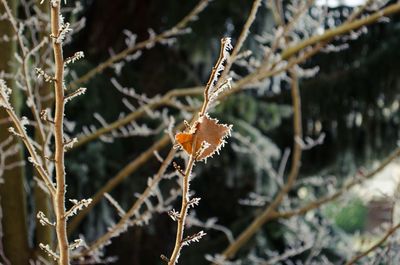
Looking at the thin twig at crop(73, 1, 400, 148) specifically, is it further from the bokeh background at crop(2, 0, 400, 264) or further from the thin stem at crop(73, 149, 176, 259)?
the bokeh background at crop(2, 0, 400, 264)

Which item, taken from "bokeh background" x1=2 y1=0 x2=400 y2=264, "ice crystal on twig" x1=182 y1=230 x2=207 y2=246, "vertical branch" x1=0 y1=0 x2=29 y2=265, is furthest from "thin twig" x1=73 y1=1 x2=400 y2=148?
"bokeh background" x1=2 y1=0 x2=400 y2=264

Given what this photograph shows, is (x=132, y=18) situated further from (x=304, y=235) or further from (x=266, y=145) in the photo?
(x=304, y=235)

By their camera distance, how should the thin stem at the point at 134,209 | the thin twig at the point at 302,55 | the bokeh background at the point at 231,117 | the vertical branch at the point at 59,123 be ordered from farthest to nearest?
the bokeh background at the point at 231,117
the thin twig at the point at 302,55
the thin stem at the point at 134,209
the vertical branch at the point at 59,123

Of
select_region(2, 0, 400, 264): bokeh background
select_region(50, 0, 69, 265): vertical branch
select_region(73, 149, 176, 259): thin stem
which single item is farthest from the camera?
select_region(2, 0, 400, 264): bokeh background

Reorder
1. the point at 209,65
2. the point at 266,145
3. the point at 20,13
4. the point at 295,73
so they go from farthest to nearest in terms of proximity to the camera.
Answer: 1. the point at 209,65
2. the point at 266,145
3. the point at 20,13
4. the point at 295,73

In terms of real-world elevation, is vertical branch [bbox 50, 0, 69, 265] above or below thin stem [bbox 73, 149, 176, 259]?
above

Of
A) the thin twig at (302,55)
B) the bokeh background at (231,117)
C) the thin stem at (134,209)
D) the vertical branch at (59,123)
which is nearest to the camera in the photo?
the vertical branch at (59,123)

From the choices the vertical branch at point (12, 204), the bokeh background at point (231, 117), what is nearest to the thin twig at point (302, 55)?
the vertical branch at point (12, 204)

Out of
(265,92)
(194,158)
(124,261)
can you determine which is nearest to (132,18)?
(265,92)

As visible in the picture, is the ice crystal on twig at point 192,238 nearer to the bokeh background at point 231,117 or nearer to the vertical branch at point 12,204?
the vertical branch at point 12,204
